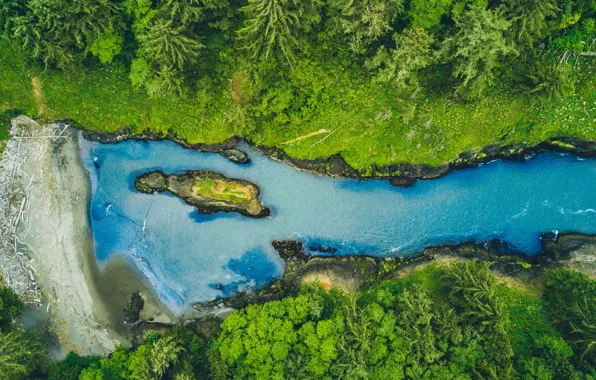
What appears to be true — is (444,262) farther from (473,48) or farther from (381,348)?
(473,48)

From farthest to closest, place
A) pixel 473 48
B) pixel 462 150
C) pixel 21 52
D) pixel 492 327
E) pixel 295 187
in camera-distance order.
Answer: pixel 295 187
pixel 462 150
pixel 21 52
pixel 492 327
pixel 473 48

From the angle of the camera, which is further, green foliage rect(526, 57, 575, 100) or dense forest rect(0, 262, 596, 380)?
green foliage rect(526, 57, 575, 100)

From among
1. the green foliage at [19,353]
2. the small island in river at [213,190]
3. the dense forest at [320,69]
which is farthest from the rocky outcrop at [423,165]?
the green foliage at [19,353]

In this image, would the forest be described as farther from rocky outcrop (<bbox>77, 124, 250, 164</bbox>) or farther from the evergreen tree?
rocky outcrop (<bbox>77, 124, 250, 164</bbox>)

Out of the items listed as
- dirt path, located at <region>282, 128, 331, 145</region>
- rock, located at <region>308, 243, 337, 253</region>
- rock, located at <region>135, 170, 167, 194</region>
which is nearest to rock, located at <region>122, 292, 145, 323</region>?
rock, located at <region>135, 170, 167, 194</region>

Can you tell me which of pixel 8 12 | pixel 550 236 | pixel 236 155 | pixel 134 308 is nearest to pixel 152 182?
pixel 236 155

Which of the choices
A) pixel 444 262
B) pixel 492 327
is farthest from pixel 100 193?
pixel 492 327

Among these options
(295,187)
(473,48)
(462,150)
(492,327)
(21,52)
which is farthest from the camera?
(295,187)
